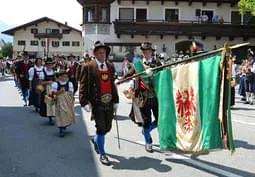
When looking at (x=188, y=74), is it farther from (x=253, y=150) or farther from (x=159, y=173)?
(x=253, y=150)

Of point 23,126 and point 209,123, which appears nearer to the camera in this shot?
point 209,123

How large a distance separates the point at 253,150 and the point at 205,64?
2585 mm

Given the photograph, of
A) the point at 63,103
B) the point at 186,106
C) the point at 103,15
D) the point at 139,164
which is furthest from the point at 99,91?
the point at 103,15

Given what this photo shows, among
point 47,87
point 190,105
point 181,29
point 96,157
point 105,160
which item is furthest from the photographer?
point 181,29

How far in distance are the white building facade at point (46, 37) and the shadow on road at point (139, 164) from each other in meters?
47.9

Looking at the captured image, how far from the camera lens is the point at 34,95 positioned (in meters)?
11.1

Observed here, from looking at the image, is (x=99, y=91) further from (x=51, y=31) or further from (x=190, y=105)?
(x=51, y=31)

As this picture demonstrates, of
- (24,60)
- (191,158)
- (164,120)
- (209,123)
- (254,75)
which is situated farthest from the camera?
(254,75)

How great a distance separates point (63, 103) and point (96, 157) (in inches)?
86.9

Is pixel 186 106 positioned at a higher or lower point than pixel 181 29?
lower

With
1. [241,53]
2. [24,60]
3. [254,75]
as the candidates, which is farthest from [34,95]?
[241,53]

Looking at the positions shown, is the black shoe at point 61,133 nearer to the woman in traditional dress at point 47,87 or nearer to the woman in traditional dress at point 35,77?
the woman in traditional dress at point 47,87

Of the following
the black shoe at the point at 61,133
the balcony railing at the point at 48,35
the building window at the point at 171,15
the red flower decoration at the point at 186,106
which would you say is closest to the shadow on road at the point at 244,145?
the red flower decoration at the point at 186,106

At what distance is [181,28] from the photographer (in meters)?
33.2
